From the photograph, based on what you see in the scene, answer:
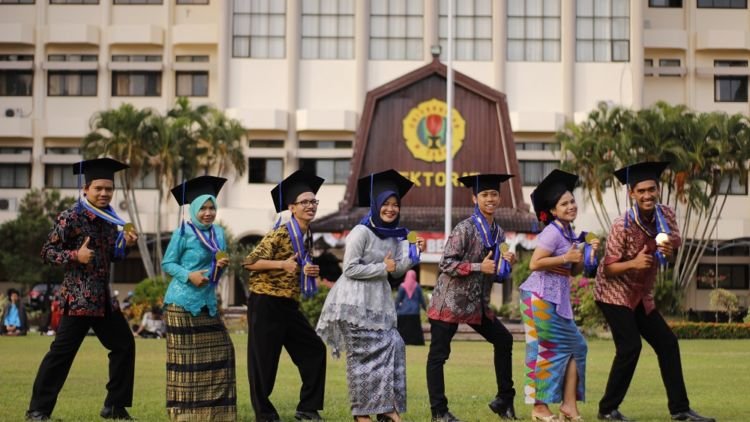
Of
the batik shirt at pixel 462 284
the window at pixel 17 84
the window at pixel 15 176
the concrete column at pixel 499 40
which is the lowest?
the batik shirt at pixel 462 284

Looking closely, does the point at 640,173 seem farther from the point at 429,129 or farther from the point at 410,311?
the point at 429,129

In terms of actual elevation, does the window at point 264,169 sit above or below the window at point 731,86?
below

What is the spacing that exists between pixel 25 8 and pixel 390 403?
4820cm

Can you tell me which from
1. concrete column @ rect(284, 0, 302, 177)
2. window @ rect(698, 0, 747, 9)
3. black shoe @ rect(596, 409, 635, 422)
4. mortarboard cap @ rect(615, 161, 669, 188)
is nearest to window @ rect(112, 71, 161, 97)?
concrete column @ rect(284, 0, 302, 177)

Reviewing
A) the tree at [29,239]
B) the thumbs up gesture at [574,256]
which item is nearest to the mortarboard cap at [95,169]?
the thumbs up gesture at [574,256]

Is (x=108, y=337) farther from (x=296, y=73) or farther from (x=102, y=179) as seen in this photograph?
(x=296, y=73)

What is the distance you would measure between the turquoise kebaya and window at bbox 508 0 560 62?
43.8 m

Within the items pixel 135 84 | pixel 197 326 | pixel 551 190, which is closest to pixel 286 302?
pixel 197 326

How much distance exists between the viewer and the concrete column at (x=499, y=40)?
5366 centimetres

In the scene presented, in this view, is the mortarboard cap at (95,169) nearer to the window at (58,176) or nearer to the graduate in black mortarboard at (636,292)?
the graduate in black mortarboard at (636,292)

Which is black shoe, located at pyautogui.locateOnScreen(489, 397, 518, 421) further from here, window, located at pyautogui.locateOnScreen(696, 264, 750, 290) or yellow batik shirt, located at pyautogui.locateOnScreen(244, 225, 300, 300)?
window, located at pyautogui.locateOnScreen(696, 264, 750, 290)

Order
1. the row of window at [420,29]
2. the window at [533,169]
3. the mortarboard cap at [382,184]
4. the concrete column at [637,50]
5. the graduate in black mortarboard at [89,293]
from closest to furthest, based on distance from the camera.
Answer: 1. the mortarboard cap at [382,184]
2. the graduate in black mortarboard at [89,293]
3. the window at [533,169]
4. the concrete column at [637,50]
5. the row of window at [420,29]

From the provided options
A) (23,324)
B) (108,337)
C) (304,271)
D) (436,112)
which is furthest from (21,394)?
(436,112)

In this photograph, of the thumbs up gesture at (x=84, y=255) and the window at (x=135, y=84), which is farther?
the window at (x=135, y=84)
